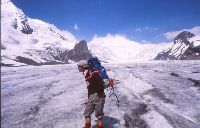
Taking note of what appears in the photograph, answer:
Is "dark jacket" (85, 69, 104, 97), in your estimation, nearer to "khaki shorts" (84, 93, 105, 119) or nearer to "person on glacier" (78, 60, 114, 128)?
"person on glacier" (78, 60, 114, 128)

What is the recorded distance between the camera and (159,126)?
869cm

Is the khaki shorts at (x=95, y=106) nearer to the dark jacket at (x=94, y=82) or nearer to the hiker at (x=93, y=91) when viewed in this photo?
the hiker at (x=93, y=91)

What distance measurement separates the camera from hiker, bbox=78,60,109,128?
26.6ft

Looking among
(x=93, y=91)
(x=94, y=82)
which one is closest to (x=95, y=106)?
(x=93, y=91)

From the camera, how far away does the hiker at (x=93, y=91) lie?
8.11 metres

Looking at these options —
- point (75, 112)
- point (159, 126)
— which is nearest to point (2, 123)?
point (75, 112)

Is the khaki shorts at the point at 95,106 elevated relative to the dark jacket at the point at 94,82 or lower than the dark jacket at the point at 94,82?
lower

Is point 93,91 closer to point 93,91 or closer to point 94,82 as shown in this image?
point 93,91

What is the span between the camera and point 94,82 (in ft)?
26.8

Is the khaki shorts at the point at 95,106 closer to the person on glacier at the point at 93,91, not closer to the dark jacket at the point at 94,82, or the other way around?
the person on glacier at the point at 93,91

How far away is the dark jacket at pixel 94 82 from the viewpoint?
8.10 m

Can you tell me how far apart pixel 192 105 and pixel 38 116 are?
6.27 m

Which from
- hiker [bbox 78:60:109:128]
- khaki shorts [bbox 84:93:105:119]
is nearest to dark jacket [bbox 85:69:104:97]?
hiker [bbox 78:60:109:128]

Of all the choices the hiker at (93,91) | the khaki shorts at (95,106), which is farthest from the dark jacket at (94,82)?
the khaki shorts at (95,106)
